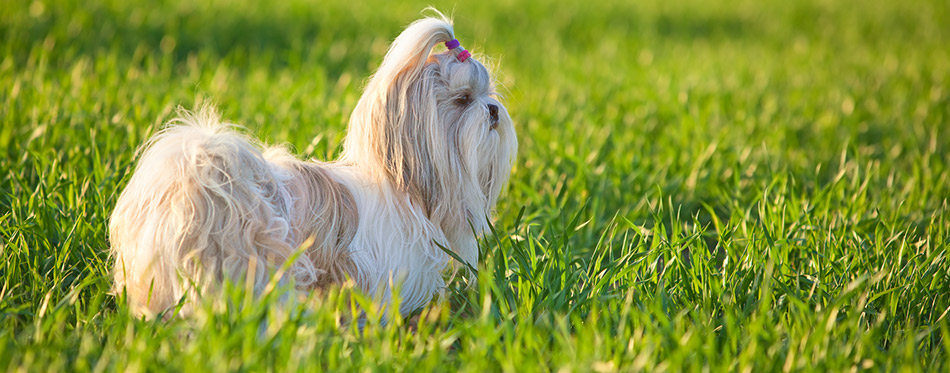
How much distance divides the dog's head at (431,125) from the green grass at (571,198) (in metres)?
0.32

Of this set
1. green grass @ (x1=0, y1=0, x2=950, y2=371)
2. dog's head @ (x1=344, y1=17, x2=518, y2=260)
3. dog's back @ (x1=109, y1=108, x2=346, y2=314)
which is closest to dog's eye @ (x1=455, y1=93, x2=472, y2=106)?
dog's head @ (x1=344, y1=17, x2=518, y2=260)

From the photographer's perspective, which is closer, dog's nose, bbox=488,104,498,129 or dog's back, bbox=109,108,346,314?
dog's back, bbox=109,108,346,314

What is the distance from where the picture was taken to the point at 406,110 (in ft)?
8.01

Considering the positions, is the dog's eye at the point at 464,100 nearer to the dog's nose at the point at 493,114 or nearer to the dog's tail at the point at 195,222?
the dog's nose at the point at 493,114

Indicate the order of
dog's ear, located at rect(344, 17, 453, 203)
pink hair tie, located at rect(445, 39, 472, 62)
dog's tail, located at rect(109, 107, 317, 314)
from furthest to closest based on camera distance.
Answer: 1. pink hair tie, located at rect(445, 39, 472, 62)
2. dog's ear, located at rect(344, 17, 453, 203)
3. dog's tail, located at rect(109, 107, 317, 314)

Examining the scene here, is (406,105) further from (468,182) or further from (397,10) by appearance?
(397,10)

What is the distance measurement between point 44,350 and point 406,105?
1307mm

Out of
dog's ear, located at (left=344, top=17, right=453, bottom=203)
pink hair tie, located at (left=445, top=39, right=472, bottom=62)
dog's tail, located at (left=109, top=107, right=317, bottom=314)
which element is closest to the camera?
dog's tail, located at (left=109, top=107, right=317, bottom=314)

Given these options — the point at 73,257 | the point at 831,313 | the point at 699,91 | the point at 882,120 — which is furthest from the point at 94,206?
the point at 882,120

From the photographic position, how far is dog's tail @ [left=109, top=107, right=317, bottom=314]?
2.11 m

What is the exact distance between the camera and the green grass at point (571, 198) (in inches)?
83.7

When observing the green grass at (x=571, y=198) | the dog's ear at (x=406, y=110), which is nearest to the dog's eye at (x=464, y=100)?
the dog's ear at (x=406, y=110)

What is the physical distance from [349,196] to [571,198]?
5.81ft

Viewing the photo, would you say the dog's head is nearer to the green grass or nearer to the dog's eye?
the dog's eye
